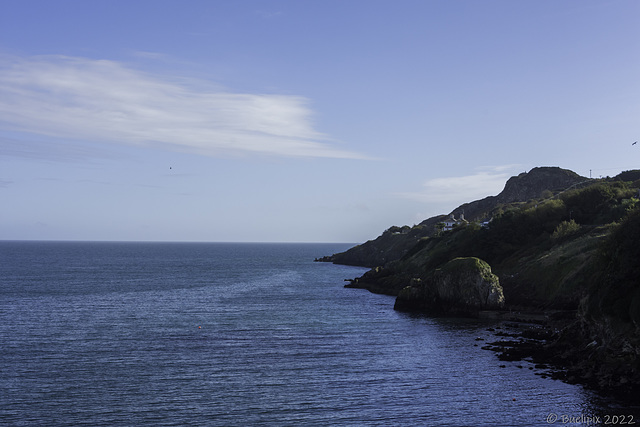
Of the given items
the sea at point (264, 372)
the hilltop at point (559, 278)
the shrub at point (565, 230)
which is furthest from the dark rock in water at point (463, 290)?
the shrub at point (565, 230)

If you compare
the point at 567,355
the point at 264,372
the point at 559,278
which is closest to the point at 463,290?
the point at 559,278

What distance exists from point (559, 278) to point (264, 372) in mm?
54513

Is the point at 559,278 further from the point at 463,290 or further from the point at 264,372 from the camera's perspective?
the point at 264,372

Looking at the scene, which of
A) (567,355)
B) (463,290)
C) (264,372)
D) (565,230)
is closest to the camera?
(264,372)

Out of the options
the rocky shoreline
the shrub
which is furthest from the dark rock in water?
the shrub

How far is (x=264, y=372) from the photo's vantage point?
45250 mm

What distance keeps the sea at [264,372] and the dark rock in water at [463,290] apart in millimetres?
6650

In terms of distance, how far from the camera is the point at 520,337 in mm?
60125

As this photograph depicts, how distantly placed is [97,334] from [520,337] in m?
51.3

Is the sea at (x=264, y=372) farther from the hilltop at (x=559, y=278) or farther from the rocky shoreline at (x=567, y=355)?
the hilltop at (x=559, y=278)

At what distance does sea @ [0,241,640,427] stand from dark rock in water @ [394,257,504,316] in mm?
6650

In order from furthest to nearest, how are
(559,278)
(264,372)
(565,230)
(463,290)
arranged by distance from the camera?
(565,230) → (463,290) → (559,278) → (264,372)

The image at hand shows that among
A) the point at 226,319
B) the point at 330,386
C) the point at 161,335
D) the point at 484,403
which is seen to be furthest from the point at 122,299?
the point at 484,403

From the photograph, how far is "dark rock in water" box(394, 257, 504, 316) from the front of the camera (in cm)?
8012
